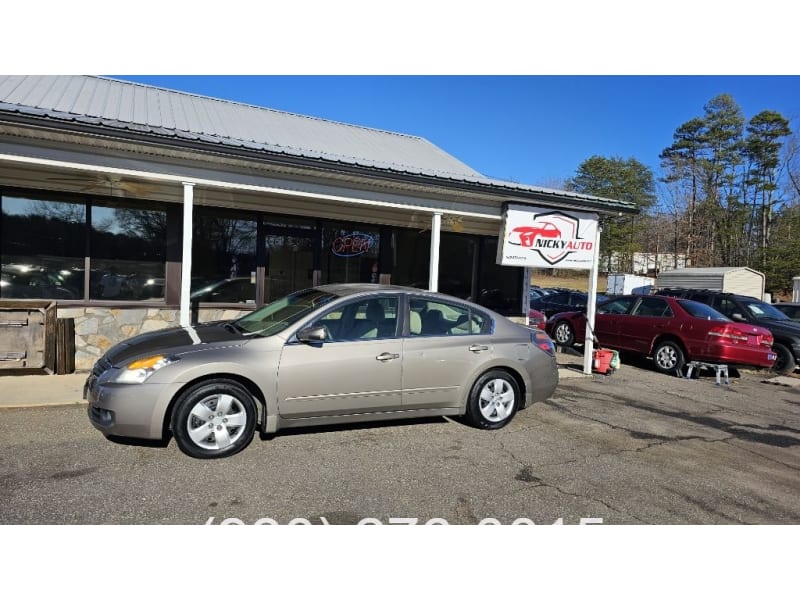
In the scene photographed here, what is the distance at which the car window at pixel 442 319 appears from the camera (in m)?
5.16

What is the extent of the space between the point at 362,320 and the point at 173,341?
5.60 feet

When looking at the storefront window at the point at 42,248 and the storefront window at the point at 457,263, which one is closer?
the storefront window at the point at 42,248

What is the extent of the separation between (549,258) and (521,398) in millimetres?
4136

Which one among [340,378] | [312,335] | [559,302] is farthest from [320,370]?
[559,302]

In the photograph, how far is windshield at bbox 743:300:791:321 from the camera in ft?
37.2

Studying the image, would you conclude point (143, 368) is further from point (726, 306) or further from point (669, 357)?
point (726, 306)

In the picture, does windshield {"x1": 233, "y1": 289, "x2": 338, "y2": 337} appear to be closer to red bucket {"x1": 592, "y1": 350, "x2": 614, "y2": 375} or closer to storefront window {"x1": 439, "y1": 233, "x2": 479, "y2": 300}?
red bucket {"x1": 592, "y1": 350, "x2": 614, "y2": 375}

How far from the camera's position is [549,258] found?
355 inches

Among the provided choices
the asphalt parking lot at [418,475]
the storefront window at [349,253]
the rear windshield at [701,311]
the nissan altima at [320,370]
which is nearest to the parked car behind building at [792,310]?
the rear windshield at [701,311]

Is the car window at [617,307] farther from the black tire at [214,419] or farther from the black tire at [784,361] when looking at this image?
the black tire at [214,419]

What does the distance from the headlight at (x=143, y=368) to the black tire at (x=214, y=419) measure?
11.6 inches

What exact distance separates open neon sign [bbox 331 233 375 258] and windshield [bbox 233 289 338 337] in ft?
15.4

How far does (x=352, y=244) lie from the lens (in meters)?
10.4

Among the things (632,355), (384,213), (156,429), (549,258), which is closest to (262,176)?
(384,213)
